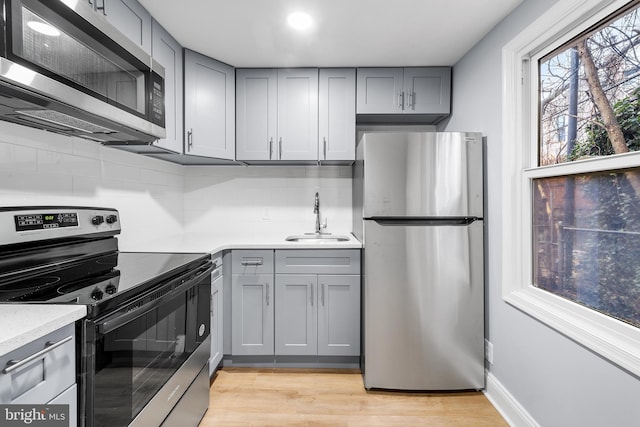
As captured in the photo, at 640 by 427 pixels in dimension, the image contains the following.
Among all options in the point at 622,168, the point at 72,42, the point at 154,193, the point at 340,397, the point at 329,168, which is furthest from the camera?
the point at 329,168

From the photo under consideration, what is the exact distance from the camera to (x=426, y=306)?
6.54ft

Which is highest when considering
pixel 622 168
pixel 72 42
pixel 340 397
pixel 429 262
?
pixel 72 42

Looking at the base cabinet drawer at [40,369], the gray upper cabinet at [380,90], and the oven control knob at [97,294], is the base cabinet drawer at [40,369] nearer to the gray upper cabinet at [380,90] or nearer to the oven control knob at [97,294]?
the oven control knob at [97,294]

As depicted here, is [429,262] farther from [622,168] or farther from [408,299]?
[622,168]

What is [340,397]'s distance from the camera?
6.49ft

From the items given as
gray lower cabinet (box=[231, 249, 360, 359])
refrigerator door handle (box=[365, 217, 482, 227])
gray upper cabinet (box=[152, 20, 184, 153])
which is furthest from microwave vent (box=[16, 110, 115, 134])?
refrigerator door handle (box=[365, 217, 482, 227])

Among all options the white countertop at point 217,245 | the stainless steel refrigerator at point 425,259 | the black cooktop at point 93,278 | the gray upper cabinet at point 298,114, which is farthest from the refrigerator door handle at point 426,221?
the black cooktop at point 93,278

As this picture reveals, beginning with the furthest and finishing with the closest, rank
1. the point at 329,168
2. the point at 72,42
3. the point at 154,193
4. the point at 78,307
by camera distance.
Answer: the point at 329,168
the point at 154,193
the point at 72,42
the point at 78,307

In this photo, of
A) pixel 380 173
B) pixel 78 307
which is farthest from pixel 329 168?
pixel 78 307

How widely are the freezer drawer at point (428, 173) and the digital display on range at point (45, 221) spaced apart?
158 cm

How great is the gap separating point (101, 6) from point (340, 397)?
7.99ft

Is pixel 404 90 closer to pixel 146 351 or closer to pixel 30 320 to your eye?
pixel 146 351

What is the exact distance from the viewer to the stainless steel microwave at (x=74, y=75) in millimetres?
874

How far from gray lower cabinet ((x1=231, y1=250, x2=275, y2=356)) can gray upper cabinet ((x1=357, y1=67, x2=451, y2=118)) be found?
1.46 metres
